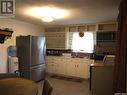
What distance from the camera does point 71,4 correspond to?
314 centimetres

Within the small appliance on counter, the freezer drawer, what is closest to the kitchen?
the small appliance on counter

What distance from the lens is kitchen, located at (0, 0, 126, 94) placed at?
16.7ft

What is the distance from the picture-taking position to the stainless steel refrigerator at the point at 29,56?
4.90 metres

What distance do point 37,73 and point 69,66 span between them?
1410 millimetres

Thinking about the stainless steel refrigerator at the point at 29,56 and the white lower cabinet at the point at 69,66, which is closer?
the stainless steel refrigerator at the point at 29,56

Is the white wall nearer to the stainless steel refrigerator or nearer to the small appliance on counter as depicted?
the small appliance on counter

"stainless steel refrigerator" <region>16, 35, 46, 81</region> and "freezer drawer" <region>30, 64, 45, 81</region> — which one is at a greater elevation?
"stainless steel refrigerator" <region>16, 35, 46, 81</region>

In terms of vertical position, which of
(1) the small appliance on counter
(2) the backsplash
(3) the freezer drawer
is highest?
(2) the backsplash

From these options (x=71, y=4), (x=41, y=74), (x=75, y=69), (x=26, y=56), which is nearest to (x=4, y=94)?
(x=71, y=4)

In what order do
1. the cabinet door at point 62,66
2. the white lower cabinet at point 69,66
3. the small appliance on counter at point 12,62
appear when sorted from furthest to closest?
the cabinet door at point 62,66
the white lower cabinet at point 69,66
the small appliance on counter at point 12,62

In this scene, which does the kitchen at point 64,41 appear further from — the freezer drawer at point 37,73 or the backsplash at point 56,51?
the freezer drawer at point 37,73

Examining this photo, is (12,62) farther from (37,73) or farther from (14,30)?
(14,30)

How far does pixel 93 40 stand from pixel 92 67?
2.51 meters

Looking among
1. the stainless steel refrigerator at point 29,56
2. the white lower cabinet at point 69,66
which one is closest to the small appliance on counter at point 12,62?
the stainless steel refrigerator at point 29,56
